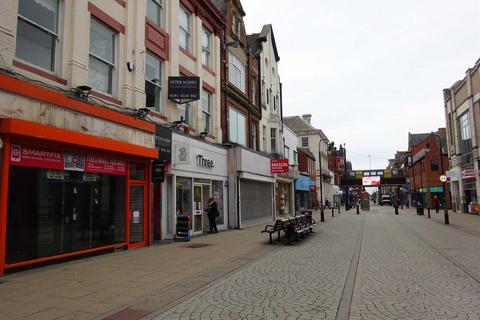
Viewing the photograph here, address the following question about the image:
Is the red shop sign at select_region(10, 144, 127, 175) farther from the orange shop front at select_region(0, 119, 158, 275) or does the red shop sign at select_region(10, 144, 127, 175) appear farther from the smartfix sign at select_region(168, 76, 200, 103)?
the smartfix sign at select_region(168, 76, 200, 103)

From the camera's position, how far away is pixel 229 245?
1398 centimetres

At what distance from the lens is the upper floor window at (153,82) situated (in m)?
14.9

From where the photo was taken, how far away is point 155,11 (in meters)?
15.9

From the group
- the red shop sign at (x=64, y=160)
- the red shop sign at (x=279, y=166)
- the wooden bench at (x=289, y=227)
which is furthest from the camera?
the red shop sign at (x=279, y=166)

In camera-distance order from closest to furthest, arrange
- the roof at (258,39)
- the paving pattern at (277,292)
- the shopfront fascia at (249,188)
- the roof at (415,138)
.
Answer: the paving pattern at (277,292), the shopfront fascia at (249,188), the roof at (258,39), the roof at (415,138)

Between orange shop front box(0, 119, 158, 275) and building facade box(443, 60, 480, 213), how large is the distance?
96.6 feet

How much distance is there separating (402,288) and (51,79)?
30.8 ft

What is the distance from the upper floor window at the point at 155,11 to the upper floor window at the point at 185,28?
5.57ft

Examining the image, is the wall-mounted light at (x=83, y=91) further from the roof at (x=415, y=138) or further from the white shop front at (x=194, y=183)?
the roof at (x=415, y=138)

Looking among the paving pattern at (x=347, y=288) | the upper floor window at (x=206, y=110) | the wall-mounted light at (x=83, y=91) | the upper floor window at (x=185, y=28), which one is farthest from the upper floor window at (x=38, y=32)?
the upper floor window at (x=206, y=110)

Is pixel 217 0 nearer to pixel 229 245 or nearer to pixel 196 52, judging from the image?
pixel 196 52

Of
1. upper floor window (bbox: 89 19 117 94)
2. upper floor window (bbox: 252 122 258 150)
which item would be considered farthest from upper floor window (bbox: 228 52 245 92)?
upper floor window (bbox: 89 19 117 94)

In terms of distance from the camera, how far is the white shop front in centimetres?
1552

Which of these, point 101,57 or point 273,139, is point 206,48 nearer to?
point 101,57
